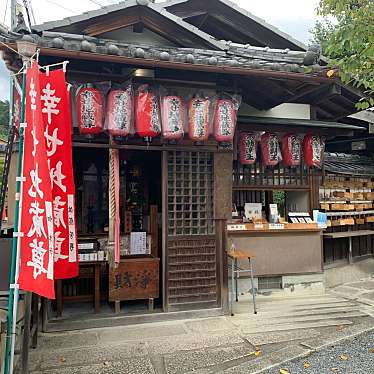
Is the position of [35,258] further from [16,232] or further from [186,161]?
[186,161]

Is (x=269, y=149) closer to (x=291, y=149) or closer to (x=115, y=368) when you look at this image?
(x=291, y=149)

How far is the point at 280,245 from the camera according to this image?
9.32 meters

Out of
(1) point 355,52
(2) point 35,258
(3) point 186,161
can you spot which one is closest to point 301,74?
(1) point 355,52

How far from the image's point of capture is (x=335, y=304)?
8414mm

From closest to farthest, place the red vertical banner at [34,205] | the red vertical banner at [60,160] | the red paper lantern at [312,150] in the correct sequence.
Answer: the red vertical banner at [34,205]
the red vertical banner at [60,160]
the red paper lantern at [312,150]

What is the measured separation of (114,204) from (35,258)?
8.51ft

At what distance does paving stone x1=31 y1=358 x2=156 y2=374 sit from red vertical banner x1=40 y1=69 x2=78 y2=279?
4.27 feet

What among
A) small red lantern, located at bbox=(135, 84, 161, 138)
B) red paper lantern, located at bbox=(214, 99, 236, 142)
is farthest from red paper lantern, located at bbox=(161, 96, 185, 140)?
red paper lantern, located at bbox=(214, 99, 236, 142)

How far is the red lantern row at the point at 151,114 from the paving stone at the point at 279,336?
368 centimetres

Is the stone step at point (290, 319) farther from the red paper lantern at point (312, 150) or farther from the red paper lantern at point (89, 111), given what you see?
the red paper lantern at point (89, 111)

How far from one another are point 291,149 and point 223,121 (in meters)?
3.01

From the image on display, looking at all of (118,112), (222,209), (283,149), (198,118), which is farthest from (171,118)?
(283,149)

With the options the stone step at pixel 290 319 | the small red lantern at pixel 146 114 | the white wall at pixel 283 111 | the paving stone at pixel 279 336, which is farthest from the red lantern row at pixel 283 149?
the paving stone at pixel 279 336

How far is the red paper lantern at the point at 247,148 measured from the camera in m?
8.94
